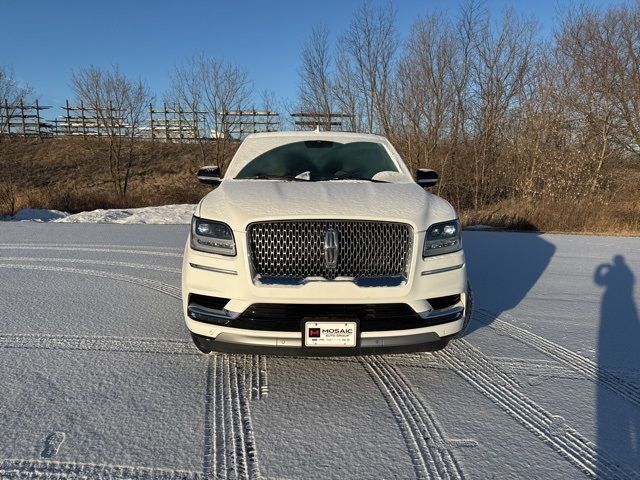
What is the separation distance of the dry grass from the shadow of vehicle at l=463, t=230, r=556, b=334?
2.38 meters

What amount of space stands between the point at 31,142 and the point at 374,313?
33950 millimetres

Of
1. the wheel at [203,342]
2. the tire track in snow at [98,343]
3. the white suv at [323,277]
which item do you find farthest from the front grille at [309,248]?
the tire track in snow at [98,343]

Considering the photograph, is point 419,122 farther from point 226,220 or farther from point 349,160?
point 226,220

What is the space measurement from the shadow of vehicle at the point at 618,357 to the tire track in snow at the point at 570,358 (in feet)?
0.20

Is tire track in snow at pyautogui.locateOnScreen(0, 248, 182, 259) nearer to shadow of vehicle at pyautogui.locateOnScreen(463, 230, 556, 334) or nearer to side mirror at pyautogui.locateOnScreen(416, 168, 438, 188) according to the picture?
side mirror at pyautogui.locateOnScreen(416, 168, 438, 188)

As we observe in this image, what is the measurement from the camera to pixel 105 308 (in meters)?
3.97

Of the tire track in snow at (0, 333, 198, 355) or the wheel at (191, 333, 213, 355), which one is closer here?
the wheel at (191, 333, 213, 355)

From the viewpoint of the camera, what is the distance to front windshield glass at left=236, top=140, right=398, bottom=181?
3811mm

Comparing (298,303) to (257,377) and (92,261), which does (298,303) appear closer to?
(257,377)

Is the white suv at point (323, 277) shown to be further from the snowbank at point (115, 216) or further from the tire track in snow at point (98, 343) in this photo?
the snowbank at point (115, 216)

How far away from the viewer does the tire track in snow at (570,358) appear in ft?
8.61

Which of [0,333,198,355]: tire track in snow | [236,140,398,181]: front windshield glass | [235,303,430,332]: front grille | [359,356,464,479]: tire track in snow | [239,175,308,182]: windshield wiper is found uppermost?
[236,140,398,181]: front windshield glass

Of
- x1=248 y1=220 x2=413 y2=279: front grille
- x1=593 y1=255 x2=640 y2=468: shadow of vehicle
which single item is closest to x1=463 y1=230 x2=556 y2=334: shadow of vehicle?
x1=593 y1=255 x2=640 y2=468: shadow of vehicle

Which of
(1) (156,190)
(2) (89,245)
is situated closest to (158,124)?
(1) (156,190)
